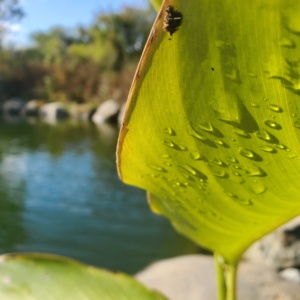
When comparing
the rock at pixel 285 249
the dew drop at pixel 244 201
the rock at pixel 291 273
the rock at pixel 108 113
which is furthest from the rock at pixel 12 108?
the dew drop at pixel 244 201

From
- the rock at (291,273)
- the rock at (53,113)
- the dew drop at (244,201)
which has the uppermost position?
the dew drop at (244,201)

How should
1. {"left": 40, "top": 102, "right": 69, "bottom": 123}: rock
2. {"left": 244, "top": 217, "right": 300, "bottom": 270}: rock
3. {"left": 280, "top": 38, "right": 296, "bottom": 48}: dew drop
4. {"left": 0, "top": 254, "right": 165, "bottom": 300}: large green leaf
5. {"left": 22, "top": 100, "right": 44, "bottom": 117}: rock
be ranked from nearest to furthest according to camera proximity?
{"left": 280, "top": 38, "right": 296, "bottom": 48}: dew drop, {"left": 0, "top": 254, "right": 165, "bottom": 300}: large green leaf, {"left": 244, "top": 217, "right": 300, "bottom": 270}: rock, {"left": 40, "top": 102, "right": 69, "bottom": 123}: rock, {"left": 22, "top": 100, "right": 44, "bottom": 117}: rock

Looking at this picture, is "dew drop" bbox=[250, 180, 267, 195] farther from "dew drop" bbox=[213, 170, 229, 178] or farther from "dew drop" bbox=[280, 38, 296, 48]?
"dew drop" bbox=[280, 38, 296, 48]

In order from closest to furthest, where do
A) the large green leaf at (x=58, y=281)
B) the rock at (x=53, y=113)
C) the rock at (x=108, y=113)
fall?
the large green leaf at (x=58, y=281) → the rock at (x=108, y=113) → the rock at (x=53, y=113)

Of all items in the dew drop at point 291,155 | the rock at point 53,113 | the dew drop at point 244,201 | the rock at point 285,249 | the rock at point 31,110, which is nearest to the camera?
the dew drop at point 291,155

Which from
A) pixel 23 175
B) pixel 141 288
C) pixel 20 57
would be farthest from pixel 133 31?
pixel 141 288

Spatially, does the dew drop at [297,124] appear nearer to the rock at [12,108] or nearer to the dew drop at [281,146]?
the dew drop at [281,146]

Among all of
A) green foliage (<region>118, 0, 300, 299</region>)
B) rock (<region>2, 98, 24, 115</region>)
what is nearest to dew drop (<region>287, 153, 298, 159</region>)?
green foliage (<region>118, 0, 300, 299</region>)
